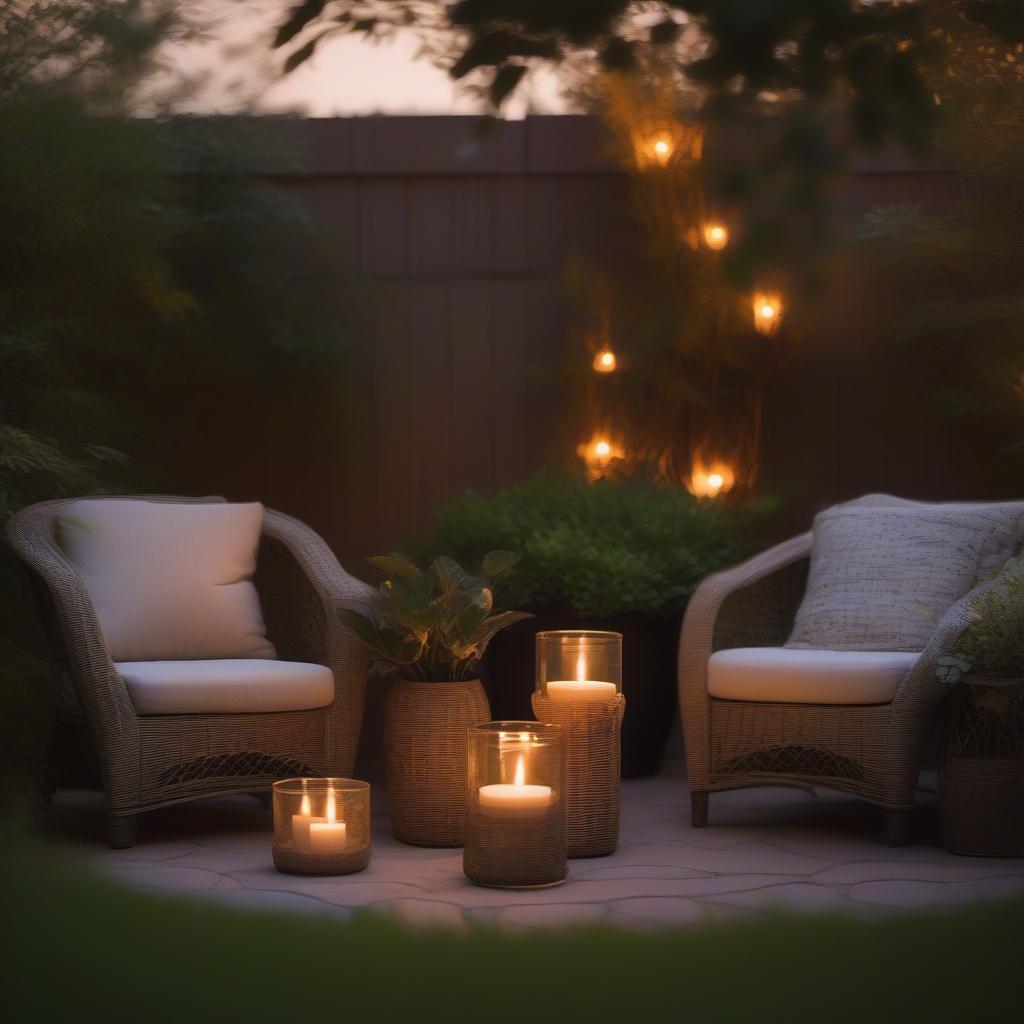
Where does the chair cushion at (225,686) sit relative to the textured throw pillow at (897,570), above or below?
below

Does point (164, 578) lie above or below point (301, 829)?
above

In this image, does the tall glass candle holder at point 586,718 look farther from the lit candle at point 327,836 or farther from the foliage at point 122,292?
the foliage at point 122,292

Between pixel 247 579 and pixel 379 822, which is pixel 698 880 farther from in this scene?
pixel 247 579

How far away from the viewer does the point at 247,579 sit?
3.40 m

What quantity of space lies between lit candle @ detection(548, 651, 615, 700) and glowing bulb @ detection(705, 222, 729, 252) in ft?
5.53

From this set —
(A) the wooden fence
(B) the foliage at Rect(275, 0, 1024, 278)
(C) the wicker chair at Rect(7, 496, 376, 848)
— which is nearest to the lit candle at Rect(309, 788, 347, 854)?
(C) the wicker chair at Rect(7, 496, 376, 848)

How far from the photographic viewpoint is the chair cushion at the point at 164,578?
3.20 metres

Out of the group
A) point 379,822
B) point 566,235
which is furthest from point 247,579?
point 566,235

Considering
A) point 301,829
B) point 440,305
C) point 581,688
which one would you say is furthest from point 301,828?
point 440,305

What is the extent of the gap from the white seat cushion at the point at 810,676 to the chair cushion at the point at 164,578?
1.09 meters

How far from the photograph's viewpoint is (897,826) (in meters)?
2.97

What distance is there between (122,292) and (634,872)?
2261mm

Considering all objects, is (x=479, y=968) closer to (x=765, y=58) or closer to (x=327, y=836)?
(x=327, y=836)

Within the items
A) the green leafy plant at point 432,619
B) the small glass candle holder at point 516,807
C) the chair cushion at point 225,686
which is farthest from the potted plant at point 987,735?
the chair cushion at point 225,686
